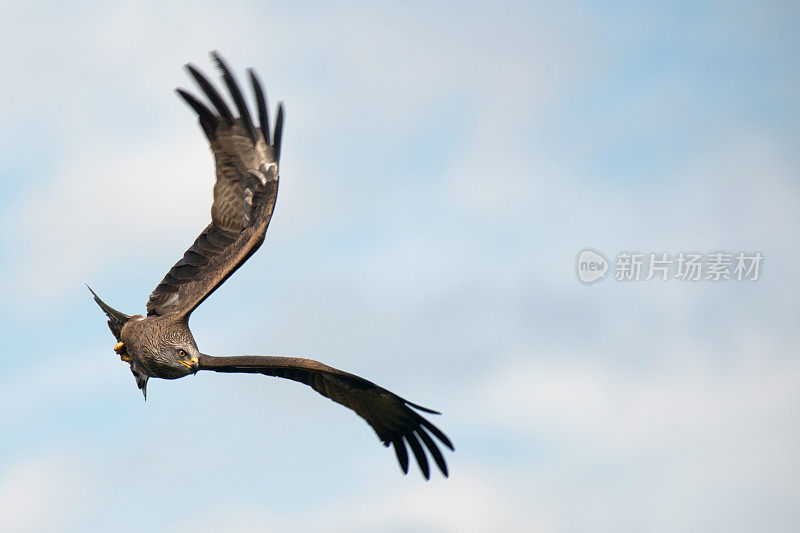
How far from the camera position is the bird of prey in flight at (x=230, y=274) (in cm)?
1130

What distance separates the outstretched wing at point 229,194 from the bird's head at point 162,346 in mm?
405

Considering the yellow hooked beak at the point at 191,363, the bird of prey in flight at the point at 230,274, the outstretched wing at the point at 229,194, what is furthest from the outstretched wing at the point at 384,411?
the outstretched wing at the point at 229,194

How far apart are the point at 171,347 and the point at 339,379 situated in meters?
2.18

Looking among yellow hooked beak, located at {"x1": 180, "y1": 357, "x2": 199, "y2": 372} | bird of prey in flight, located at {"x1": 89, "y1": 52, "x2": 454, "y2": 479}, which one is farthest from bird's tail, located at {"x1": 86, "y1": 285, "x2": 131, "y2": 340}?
yellow hooked beak, located at {"x1": 180, "y1": 357, "x2": 199, "y2": 372}

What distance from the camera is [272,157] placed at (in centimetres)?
1280

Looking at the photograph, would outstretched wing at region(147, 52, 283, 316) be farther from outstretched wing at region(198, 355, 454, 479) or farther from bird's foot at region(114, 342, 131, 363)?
outstretched wing at region(198, 355, 454, 479)

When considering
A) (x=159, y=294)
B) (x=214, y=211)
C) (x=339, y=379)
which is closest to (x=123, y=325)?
(x=159, y=294)

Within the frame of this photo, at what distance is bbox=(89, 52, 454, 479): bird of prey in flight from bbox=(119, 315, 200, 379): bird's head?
1 centimetres

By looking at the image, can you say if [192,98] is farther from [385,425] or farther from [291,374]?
[385,425]

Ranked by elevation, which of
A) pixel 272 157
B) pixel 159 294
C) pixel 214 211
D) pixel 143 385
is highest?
pixel 272 157

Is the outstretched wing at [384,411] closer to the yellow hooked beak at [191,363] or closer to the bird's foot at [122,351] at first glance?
the yellow hooked beak at [191,363]

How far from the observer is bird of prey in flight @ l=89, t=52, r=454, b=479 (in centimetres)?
1130

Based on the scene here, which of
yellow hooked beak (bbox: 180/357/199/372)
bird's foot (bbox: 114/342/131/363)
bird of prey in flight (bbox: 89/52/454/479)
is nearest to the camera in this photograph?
yellow hooked beak (bbox: 180/357/199/372)

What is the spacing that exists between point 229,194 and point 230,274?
56.5 inches
